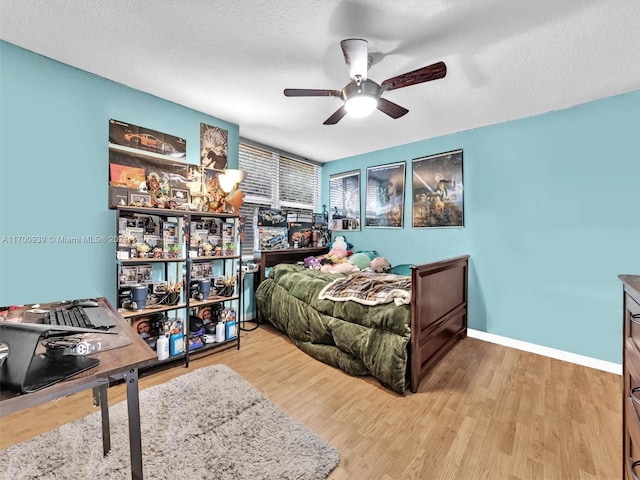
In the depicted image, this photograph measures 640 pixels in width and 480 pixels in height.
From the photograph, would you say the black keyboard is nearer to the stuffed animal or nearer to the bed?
the bed

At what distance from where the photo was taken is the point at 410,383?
2.10 metres

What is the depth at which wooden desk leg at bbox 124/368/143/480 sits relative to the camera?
877 millimetres

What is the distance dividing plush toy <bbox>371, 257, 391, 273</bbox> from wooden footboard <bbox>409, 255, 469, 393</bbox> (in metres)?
Result: 0.94

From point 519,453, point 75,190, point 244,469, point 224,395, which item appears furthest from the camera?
point 75,190

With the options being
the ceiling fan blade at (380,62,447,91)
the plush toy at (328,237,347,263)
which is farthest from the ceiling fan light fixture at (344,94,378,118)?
the plush toy at (328,237,347,263)

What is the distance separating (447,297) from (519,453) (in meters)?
1.33

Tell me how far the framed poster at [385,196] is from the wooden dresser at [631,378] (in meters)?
2.71

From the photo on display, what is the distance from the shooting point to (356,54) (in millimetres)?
1601

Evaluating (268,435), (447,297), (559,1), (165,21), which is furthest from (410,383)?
(165,21)

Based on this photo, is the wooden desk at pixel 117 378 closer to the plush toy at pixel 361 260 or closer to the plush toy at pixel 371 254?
the plush toy at pixel 361 260

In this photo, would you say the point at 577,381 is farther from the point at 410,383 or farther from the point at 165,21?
the point at 165,21

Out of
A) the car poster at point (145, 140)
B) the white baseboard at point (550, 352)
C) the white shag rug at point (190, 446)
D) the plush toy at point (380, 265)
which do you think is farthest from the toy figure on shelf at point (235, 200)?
the white baseboard at point (550, 352)

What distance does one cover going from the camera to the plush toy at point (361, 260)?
372 centimetres

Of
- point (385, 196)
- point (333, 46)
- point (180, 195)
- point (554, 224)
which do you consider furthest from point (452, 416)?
point (180, 195)
